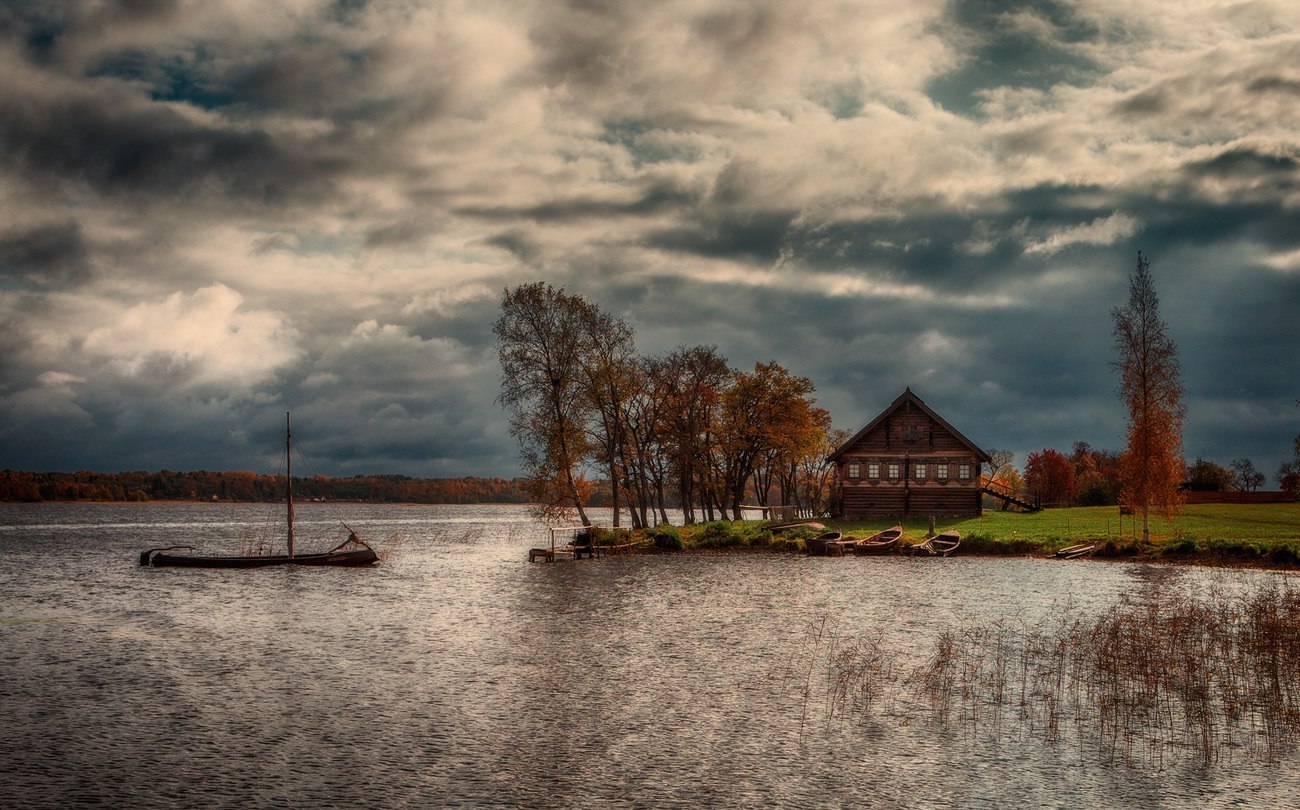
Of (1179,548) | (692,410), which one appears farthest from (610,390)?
Result: (1179,548)

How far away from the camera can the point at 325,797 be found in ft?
46.9

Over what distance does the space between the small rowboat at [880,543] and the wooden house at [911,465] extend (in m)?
16.1

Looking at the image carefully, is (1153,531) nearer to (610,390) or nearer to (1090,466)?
(610,390)

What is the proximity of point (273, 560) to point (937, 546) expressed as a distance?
4049 centimetres

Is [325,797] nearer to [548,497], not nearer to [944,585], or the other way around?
[944,585]

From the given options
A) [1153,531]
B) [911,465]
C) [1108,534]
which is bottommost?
[1153,531]

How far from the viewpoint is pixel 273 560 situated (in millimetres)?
60656

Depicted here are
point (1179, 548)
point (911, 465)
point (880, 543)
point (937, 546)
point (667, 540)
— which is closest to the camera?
point (1179, 548)

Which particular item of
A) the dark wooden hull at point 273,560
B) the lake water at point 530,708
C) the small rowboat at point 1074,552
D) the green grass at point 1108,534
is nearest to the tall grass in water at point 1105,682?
the lake water at point 530,708

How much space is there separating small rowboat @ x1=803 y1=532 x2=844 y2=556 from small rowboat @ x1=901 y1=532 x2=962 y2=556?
A: 396 centimetres

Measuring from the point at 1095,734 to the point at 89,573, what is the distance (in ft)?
194

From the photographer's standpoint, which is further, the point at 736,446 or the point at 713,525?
the point at 736,446

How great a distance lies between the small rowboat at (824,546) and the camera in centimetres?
6153

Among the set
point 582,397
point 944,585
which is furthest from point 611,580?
point 582,397
